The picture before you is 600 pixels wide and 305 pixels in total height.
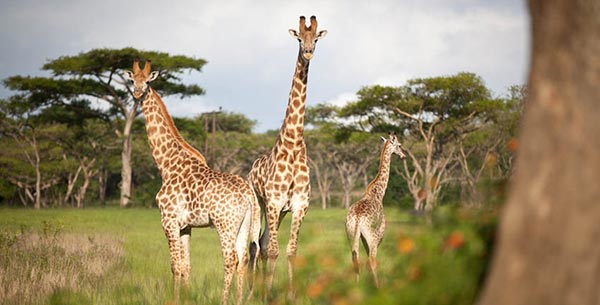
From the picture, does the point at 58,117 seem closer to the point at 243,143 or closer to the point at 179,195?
the point at 243,143

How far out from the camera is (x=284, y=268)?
452 inches

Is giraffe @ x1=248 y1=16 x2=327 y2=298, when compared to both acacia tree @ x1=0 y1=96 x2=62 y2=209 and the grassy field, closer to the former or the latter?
the grassy field

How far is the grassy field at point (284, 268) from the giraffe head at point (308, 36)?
208 cm

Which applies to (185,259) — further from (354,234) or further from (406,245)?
(406,245)

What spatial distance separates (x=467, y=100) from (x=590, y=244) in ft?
106

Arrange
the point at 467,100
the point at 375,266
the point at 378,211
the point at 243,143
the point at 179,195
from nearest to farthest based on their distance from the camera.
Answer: the point at 179,195 → the point at 375,266 → the point at 378,211 → the point at 467,100 → the point at 243,143

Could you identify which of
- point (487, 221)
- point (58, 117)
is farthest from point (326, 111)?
point (487, 221)

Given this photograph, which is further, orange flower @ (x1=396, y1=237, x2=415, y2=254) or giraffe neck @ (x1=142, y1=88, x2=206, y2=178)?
giraffe neck @ (x1=142, y1=88, x2=206, y2=178)

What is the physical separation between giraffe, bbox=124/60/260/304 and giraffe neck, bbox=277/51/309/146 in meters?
1.19

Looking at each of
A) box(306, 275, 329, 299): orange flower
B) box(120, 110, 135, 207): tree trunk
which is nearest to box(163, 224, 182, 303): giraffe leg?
box(306, 275, 329, 299): orange flower

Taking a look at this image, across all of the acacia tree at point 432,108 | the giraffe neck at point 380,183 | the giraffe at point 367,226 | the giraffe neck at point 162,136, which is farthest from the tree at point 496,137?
the giraffe neck at point 162,136

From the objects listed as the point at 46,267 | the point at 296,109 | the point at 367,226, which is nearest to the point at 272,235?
the point at 367,226

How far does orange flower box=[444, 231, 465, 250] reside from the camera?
327 centimetres

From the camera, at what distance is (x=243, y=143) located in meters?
51.5
